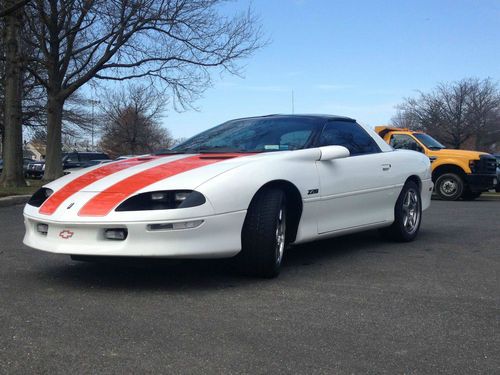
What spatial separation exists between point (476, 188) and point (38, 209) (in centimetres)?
1097

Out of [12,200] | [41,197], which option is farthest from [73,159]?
[41,197]

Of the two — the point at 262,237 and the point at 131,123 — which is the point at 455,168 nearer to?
the point at 262,237

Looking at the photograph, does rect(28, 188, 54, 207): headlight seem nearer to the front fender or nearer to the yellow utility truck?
the front fender

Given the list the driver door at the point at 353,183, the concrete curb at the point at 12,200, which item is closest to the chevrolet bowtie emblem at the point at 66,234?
the driver door at the point at 353,183

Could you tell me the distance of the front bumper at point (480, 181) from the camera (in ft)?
42.5

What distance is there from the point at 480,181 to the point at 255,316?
10868 millimetres

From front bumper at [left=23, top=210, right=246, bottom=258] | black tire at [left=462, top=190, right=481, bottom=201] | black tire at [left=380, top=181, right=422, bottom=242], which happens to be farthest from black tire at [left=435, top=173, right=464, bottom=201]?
front bumper at [left=23, top=210, right=246, bottom=258]

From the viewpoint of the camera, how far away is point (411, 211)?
6387mm

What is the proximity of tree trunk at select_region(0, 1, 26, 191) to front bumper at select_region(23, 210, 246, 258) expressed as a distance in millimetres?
12379

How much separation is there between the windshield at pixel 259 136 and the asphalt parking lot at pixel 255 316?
1061 millimetres

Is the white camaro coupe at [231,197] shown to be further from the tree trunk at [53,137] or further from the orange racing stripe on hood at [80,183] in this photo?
the tree trunk at [53,137]

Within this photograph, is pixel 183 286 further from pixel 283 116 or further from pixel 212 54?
pixel 212 54

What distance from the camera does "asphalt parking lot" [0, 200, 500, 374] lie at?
2.79 m

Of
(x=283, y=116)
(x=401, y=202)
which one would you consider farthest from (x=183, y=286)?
(x=401, y=202)
